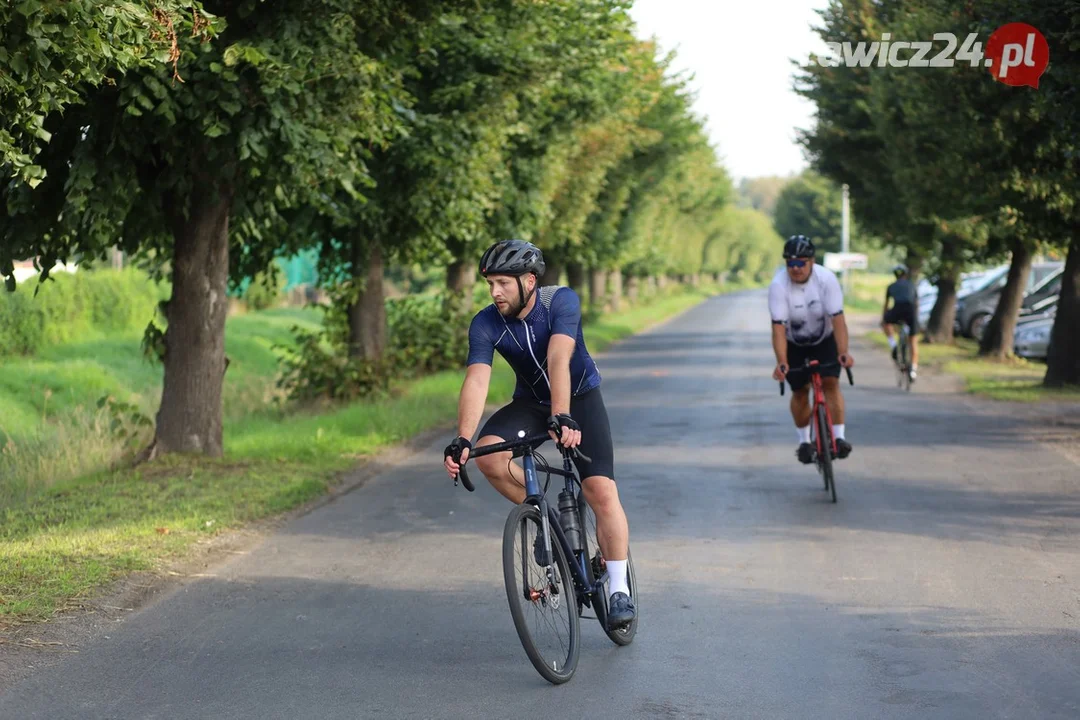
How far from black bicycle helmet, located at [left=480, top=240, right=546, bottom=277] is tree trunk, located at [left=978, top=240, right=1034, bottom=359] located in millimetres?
23285

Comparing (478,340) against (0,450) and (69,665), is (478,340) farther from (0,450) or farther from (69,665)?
(0,450)

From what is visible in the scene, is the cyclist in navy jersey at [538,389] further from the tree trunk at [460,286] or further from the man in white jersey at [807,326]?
the tree trunk at [460,286]

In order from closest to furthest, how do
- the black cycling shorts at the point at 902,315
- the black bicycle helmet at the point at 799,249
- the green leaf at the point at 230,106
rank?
the green leaf at the point at 230,106, the black bicycle helmet at the point at 799,249, the black cycling shorts at the point at 902,315

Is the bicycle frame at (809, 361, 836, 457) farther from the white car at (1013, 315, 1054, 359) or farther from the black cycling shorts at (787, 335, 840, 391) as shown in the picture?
the white car at (1013, 315, 1054, 359)

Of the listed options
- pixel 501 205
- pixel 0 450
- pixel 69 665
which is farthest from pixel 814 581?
pixel 501 205

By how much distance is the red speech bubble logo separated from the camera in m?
14.9

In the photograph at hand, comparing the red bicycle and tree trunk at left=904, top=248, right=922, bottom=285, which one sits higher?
tree trunk at left=904, top=248, right=922, bottom=285

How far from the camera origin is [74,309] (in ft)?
105

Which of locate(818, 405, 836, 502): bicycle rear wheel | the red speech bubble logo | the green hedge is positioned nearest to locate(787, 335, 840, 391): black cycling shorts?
locate(818, 405, 836, 502): bicycle rear wheel

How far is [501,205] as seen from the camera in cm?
2431

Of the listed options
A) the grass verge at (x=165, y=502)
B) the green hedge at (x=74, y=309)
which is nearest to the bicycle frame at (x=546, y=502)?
the grass verge at (x=165, y=502)

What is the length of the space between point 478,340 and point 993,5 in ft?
35.0

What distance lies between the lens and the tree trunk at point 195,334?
13000mm

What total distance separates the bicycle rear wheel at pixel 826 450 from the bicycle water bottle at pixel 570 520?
5.05m
